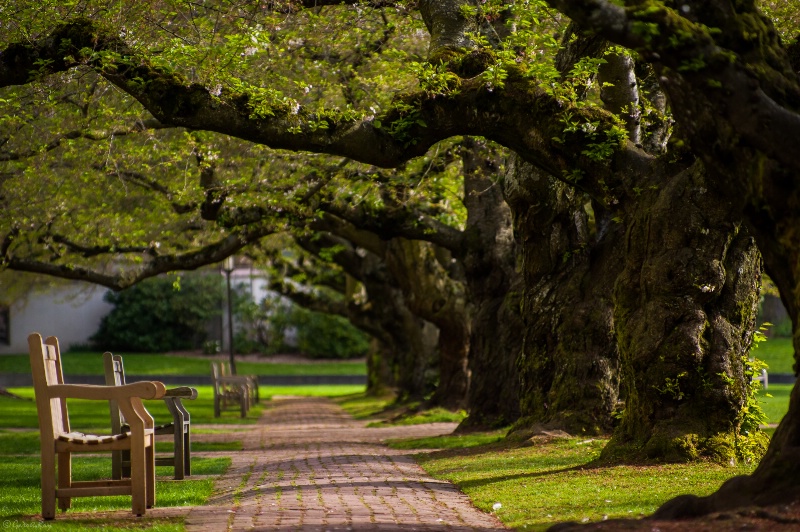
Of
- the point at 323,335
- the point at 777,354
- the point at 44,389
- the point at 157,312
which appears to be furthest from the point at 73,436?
the point at 157,312

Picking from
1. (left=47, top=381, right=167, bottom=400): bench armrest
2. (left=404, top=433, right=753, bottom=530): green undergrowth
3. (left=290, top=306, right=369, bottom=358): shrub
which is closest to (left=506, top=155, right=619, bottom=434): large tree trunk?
(left=404, top=433, right=753, bottom=530): green undergrowth

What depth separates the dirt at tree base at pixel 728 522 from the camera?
5.77m

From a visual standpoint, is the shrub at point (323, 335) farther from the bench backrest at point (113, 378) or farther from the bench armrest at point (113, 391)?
the bench armrest at point (113, 391)

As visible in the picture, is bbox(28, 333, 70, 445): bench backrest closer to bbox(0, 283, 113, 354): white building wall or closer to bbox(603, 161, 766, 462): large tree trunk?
bbox(603, 161, 766, 462): large tree trunk

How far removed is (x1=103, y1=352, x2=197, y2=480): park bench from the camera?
9977mm

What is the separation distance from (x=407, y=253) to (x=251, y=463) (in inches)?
398

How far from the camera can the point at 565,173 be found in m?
11.1

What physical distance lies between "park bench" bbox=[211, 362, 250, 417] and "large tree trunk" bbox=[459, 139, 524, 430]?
876 centimetres

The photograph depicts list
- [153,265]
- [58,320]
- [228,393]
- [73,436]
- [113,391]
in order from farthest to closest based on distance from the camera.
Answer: [58,320]
[228,393]
[153,265]
[73,436]
[113,391]

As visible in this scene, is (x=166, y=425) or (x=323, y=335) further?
(x=323, y=335)

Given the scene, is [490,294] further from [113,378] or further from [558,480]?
Answer: [113,378]

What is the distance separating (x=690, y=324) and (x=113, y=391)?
217 inches

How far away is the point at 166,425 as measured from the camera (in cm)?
1094

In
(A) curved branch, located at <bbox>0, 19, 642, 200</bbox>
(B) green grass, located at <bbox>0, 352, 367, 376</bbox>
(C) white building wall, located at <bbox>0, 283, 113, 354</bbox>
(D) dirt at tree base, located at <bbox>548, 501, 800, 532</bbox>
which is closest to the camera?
(D) dirt at tree base, located at <bbox>548, 501, 800, 532</bbox>
